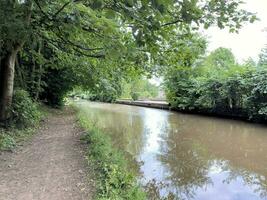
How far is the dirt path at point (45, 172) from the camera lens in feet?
14.4

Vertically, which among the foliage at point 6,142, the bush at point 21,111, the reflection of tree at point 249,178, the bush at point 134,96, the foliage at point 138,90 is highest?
the foliage at point 138,90

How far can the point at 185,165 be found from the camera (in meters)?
7.46

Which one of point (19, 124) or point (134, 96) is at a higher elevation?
point (134, 96)

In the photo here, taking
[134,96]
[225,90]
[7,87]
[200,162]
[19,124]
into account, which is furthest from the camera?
[134,96]

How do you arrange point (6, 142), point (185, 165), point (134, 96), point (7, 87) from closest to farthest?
point (6, 142) → point (185, 165) → point (7, 87) → point (134, 96)

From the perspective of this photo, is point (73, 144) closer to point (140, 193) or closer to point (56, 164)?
point (56, 164)

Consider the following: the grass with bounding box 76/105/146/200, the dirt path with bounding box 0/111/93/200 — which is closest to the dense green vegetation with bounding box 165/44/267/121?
the dirt path with bounding box 0/111/93/200

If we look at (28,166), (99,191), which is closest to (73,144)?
(28,166)

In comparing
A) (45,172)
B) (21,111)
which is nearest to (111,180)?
(45,172)

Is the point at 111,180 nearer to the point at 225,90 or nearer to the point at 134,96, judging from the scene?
the point at 225,90

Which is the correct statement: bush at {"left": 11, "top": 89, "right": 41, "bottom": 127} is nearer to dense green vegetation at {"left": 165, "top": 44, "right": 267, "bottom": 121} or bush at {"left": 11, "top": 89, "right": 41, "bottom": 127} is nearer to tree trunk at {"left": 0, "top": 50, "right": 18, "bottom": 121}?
tree trunk at {"left": 0, "top": 50, "right": 18, "bottom": 121}

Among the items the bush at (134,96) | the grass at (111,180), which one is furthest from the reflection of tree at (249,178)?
the bush at (134,96)

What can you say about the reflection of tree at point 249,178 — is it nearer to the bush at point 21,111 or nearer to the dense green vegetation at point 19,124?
the dense green vegetation at point 19,124

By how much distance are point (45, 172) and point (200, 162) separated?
3933mm
